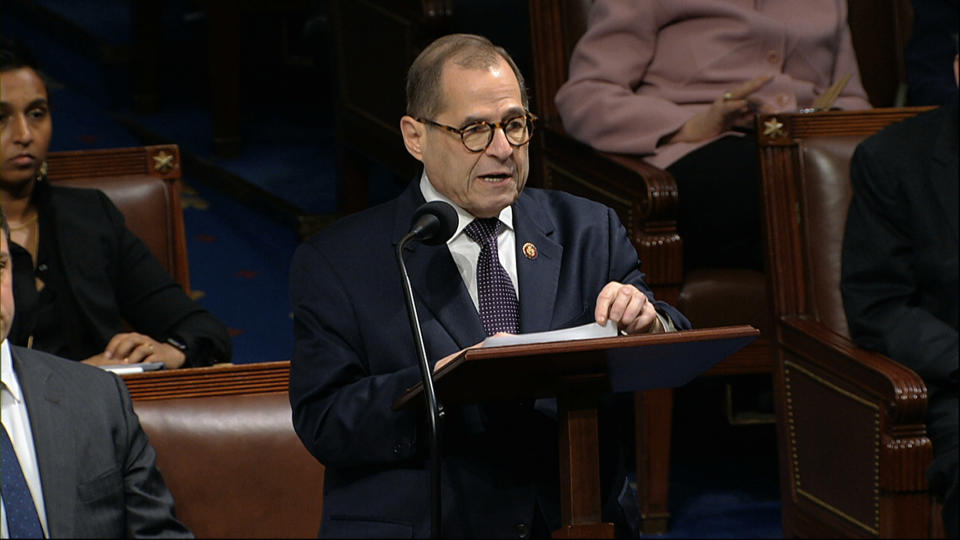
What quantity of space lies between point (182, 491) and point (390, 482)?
281 millimetres

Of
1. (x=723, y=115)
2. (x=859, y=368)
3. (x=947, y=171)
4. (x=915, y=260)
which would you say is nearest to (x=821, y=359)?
(x=859, y=368)

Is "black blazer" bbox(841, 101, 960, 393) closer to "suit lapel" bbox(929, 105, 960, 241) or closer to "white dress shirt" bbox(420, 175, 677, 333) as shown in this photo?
"suit lapel" bbox(929, 105, 960, 241)

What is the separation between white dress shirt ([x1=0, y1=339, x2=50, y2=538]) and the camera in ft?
5.32

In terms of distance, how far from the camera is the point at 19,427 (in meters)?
1.63

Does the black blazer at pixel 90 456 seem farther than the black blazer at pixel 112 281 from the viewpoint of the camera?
No

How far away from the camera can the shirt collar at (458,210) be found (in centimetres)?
187

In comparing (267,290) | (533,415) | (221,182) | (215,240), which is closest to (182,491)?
(533,415)

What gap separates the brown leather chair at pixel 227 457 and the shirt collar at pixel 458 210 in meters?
0.32

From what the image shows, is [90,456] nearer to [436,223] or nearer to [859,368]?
[436,223]

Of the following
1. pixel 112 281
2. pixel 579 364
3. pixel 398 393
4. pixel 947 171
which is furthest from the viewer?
pixel 112 281

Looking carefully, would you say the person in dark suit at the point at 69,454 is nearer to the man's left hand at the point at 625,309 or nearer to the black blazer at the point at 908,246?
the man's left hand at the point at 625,309

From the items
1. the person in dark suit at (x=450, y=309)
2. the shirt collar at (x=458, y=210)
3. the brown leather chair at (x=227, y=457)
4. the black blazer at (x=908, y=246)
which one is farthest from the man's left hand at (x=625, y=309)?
the black blazer at (x=908, y=246)

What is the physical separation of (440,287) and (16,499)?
536 mm

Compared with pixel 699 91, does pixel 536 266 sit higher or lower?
lower
